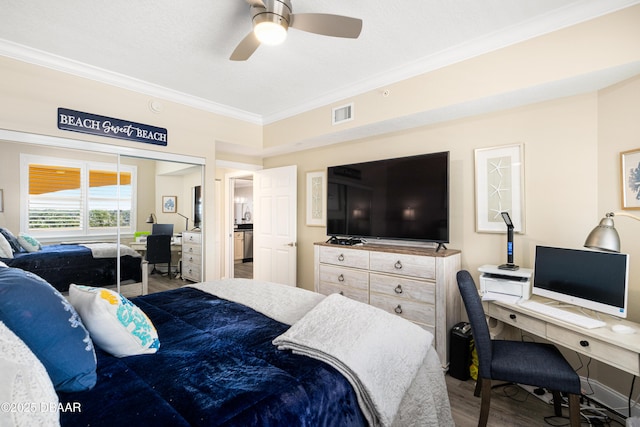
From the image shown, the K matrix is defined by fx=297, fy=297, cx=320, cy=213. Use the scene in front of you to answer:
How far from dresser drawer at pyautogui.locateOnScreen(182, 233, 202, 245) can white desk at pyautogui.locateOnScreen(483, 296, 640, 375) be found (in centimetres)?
331

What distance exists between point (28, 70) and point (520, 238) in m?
4.55

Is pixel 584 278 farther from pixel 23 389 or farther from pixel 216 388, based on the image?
pixel 23 389

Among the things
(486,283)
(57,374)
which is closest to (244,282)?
(57,374)

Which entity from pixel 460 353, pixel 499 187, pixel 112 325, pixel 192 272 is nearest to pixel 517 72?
pixel 499 187

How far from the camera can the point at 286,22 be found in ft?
6.19

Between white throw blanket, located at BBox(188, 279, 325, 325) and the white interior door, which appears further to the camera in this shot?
the white interior door

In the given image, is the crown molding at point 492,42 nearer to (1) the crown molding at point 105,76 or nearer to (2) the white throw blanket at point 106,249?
(1) the crown molding at point 105,76

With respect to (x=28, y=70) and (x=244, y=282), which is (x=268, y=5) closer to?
(x=244, y=282)

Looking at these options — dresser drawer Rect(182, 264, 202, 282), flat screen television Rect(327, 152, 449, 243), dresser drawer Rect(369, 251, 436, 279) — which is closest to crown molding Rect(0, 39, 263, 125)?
flat screen television Rect(327, 152, 449, 243)

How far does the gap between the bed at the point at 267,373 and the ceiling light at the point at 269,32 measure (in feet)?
5.42

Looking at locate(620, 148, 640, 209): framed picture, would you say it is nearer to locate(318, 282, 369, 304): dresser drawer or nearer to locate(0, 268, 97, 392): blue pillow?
locate(318, 282, 369, 304): dresser drawer

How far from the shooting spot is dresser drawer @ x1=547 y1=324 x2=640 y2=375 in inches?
60.3

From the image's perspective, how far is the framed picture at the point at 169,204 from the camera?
354 cm

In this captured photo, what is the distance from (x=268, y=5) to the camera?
182 centimetres
